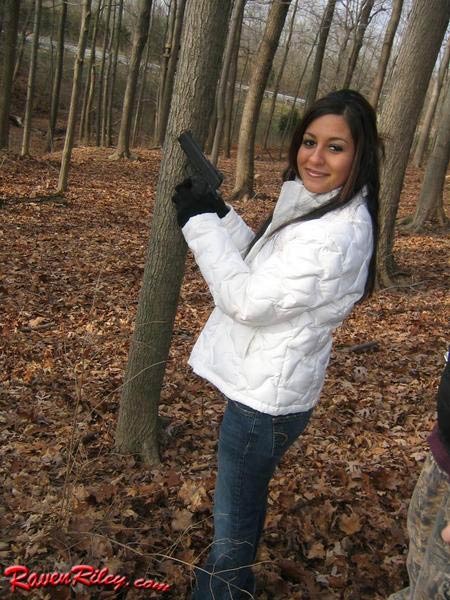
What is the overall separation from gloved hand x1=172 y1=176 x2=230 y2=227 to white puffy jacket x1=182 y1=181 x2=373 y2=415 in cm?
6

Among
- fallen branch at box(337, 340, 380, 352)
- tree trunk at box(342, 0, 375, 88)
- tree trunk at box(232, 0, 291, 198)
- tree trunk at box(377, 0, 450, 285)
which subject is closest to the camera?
fallen branch at box(337, 340, 380, 352)

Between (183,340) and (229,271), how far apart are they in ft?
12.7

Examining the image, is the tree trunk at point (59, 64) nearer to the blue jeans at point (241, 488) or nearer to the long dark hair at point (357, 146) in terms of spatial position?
the long dark hair at point (357, 146)

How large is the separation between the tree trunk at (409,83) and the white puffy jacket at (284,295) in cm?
446

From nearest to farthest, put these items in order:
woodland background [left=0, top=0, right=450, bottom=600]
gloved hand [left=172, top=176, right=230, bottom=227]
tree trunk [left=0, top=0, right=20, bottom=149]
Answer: gloved hand [left=172, top=176, right=230, bottom=227]
woodland background [left=0, top=0, right=450, bottom=600]
tree trunk [left=0, top=0, right=20, bottom=149]

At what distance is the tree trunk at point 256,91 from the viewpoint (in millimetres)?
10875

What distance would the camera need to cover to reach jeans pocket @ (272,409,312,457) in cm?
200

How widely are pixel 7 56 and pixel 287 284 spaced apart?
15.3 m

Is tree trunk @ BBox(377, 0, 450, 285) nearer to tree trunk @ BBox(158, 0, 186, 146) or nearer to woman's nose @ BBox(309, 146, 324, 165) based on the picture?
woman's nose @ BBox(309, 146, 324, 165)

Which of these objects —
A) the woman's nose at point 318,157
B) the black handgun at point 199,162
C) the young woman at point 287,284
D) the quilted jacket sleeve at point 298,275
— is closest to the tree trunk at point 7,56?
the black handgun at point 199,162

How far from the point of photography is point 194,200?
219cm

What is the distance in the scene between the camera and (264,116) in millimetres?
38969

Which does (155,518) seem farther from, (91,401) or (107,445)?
(91,401)

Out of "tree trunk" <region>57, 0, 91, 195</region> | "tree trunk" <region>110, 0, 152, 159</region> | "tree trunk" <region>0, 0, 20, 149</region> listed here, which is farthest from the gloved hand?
"tree trunk" <region>110, 0, 152, 159</region>
